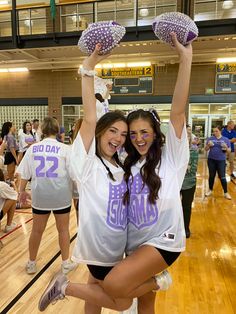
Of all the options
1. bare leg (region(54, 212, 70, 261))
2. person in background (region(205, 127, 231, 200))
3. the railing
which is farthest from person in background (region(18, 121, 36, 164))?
the railing

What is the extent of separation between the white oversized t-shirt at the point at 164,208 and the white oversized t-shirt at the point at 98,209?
2.3 inches

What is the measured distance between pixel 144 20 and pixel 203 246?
30.2ft

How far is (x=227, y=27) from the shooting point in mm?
6648

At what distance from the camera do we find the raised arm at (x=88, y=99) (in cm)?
130

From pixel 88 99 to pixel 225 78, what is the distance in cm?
1154

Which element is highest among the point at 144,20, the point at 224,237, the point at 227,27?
the point at 144,20

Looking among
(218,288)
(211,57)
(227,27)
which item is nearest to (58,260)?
(218,288)

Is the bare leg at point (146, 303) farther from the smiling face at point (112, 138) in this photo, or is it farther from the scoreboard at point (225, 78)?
the scoreboard at point (225, 78)

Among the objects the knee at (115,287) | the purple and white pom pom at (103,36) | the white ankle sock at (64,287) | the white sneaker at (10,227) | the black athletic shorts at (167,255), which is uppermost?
the purple and white pom pom at (103,36)

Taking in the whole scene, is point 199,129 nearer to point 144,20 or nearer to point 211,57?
point 211,57

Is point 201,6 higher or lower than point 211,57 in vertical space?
higher

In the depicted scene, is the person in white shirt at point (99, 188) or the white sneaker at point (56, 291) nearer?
the person in white shirt at point (99, 188)

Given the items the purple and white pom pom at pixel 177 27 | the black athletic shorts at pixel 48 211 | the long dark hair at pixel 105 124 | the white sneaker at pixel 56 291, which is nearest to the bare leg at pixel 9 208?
the black athletic shorts at pixel 48 211

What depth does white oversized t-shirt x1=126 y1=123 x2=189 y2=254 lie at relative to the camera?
131 cm
